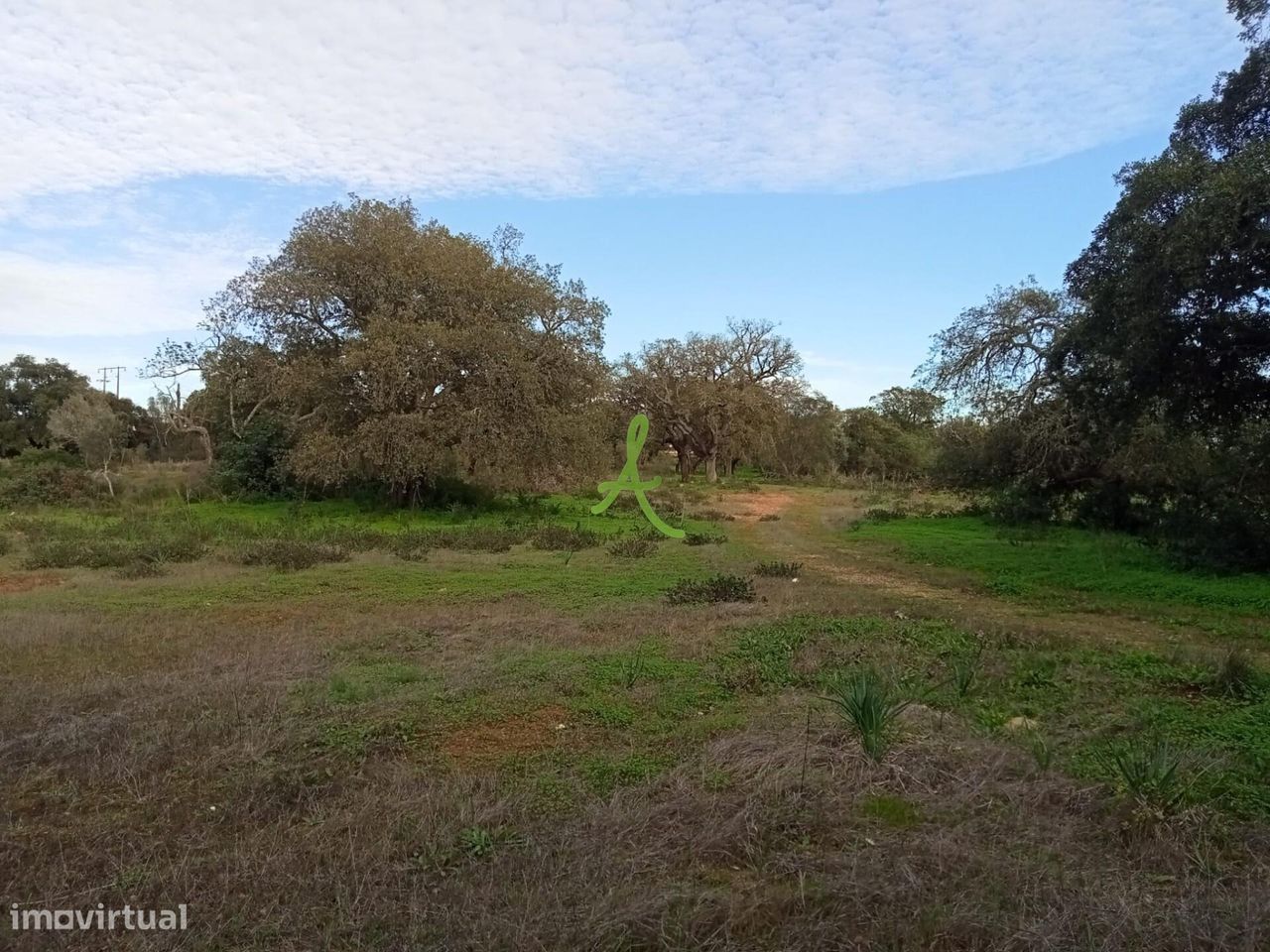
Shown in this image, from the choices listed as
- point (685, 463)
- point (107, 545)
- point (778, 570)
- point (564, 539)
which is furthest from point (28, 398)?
point (778, 570)

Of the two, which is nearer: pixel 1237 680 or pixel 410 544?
pixel 1237 680

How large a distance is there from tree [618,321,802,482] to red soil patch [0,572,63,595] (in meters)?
31.9

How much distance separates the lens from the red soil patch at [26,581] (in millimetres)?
11047

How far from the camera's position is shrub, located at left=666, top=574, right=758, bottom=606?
34.1 feet

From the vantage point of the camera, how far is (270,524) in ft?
60.5

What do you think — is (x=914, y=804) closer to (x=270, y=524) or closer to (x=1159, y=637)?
(x=1159, y=637)

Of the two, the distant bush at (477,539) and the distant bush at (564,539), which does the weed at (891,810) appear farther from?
the distant bush at (477,539)

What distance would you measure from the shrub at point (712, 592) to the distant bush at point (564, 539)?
5.56 m

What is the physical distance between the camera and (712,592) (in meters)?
10.6

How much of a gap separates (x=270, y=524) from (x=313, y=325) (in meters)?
6.79

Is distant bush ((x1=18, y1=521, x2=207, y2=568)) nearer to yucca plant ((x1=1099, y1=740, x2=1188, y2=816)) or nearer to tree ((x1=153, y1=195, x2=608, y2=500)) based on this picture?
tree ((x1=153, y1=195, x2=608, y2=500))

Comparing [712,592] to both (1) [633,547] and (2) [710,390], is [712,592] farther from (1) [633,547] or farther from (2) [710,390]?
(2) [710,390]

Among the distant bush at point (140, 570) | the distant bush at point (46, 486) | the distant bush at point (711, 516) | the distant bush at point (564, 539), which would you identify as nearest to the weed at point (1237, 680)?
the distant bush at point (564, 539)

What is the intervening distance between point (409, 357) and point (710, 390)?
76.8 feet
